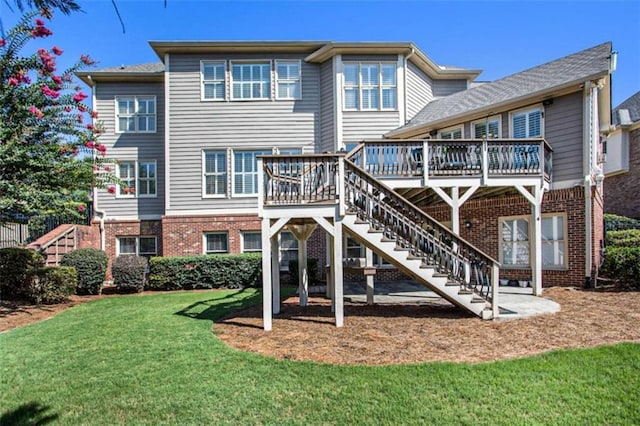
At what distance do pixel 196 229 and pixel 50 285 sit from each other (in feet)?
16.8

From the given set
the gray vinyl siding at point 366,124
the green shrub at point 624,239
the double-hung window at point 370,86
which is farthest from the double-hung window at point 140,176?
the green shrub at point 624,239

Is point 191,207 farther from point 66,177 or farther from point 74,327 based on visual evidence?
point 74,327

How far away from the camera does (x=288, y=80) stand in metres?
15.0

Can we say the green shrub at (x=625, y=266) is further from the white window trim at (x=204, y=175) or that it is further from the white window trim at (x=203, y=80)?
the white window trim at (x=203, y=80)

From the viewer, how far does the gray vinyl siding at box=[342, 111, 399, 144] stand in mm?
14594

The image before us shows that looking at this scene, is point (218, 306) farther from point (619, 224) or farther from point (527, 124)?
point (619, 224)

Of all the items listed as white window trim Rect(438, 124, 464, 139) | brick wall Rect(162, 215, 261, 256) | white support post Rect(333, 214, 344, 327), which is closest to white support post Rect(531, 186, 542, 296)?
white window trim Rect(438, 124, 464, 139)

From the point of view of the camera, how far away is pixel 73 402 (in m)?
4.13

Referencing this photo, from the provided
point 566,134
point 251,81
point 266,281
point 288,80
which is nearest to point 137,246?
point 251,81

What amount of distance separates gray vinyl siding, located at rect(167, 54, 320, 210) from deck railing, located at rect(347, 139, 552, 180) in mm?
5840

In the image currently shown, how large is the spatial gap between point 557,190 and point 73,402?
12.2m

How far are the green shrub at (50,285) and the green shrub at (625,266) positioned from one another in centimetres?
1501

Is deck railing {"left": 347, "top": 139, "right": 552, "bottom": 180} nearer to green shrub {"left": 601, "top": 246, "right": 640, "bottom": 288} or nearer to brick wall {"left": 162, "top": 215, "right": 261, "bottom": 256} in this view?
green shrub {"left": 601, "top": 246, "right": 640, "bottom": 288}

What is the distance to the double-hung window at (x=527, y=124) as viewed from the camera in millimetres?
11281
